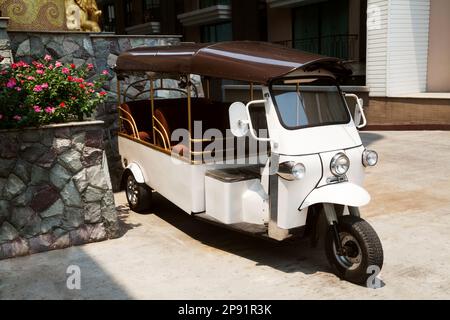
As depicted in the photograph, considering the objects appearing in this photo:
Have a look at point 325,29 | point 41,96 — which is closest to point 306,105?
point 41,96

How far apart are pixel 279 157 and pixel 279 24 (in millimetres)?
18496

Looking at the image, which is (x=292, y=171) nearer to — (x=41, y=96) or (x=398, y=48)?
(x=41, y=96)

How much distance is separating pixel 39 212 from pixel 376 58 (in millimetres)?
12231

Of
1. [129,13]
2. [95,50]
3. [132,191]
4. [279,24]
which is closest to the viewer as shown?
[132,191]

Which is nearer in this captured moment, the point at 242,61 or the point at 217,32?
the point at 242,61

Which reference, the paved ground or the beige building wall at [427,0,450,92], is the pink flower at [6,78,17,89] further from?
the beige building wall at [427,0,450,92]

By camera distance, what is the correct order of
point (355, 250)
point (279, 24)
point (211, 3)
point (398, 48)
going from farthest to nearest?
point (211, 3), point (279, 24), point (398, 48), point (355, 250)

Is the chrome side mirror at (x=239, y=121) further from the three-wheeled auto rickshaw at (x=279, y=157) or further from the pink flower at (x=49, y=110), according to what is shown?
the pink flower at (x=49, y=110)

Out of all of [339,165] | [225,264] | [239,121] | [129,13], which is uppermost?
[129,13]

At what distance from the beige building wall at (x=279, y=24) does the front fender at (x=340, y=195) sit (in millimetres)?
17761

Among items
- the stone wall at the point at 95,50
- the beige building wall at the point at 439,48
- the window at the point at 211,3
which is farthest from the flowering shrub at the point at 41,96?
the window at the point at 211,3

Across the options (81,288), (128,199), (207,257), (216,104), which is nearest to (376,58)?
(216,104)

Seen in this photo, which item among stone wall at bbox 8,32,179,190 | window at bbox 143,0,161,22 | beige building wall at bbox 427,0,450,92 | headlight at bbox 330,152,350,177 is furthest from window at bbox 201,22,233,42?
headlight at bbox 330,152,350,177

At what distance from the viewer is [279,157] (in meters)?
5.25
